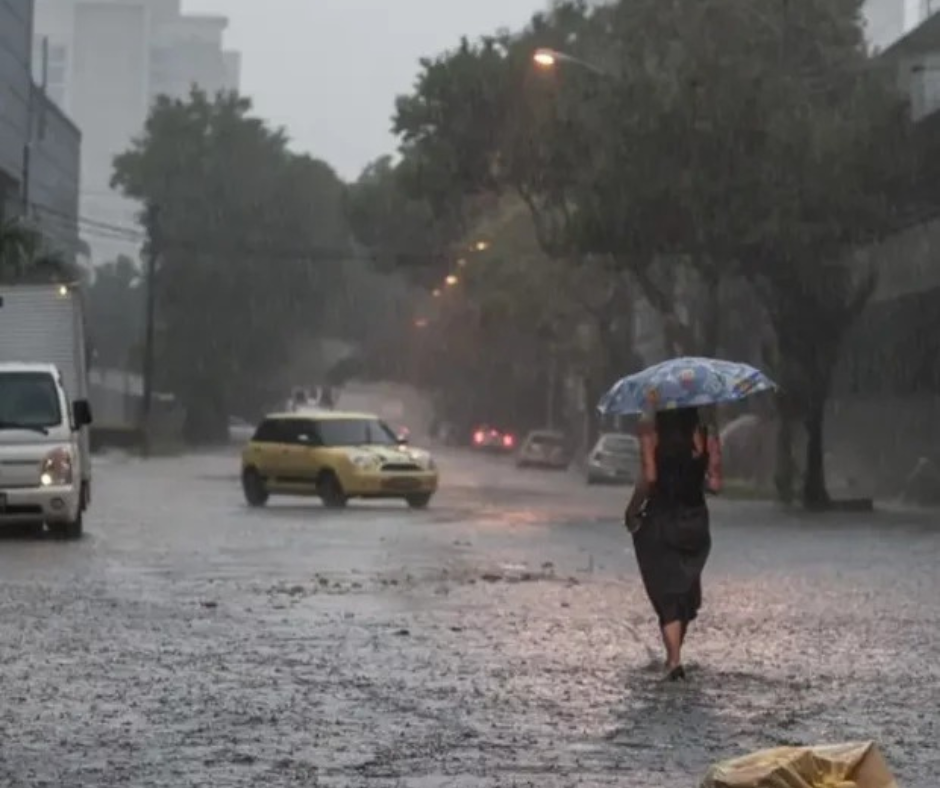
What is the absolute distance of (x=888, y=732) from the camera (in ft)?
35.9

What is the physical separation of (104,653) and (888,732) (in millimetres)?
5209

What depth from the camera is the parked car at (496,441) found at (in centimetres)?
9706

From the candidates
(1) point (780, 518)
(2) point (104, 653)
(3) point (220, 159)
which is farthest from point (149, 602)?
(3) point (220, 159)

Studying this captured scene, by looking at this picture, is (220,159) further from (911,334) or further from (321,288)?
(911,334)

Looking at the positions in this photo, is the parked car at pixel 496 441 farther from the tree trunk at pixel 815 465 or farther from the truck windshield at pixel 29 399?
the truck windshield at pixel 29 399

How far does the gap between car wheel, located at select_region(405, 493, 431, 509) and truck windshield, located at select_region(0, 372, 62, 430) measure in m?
12.1

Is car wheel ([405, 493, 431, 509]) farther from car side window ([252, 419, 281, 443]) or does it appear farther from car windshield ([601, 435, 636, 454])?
car windshield ([601, 435, 636, 454])

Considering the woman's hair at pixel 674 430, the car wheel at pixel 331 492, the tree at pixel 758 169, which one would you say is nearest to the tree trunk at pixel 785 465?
the tree at pixel 758 169

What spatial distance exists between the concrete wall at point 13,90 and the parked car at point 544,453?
19.1 m

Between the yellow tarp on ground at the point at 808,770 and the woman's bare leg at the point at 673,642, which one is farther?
the woman's bare leg at the point at 673,642

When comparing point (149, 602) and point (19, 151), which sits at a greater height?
point (19, 151)

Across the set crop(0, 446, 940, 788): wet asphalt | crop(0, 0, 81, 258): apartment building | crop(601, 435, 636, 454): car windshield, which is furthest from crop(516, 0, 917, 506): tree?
crop(0, 0, 81, 258): apartment building

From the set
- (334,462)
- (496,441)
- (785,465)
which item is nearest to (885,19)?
(785,465)

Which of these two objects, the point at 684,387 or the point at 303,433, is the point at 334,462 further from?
the point at 684,387
